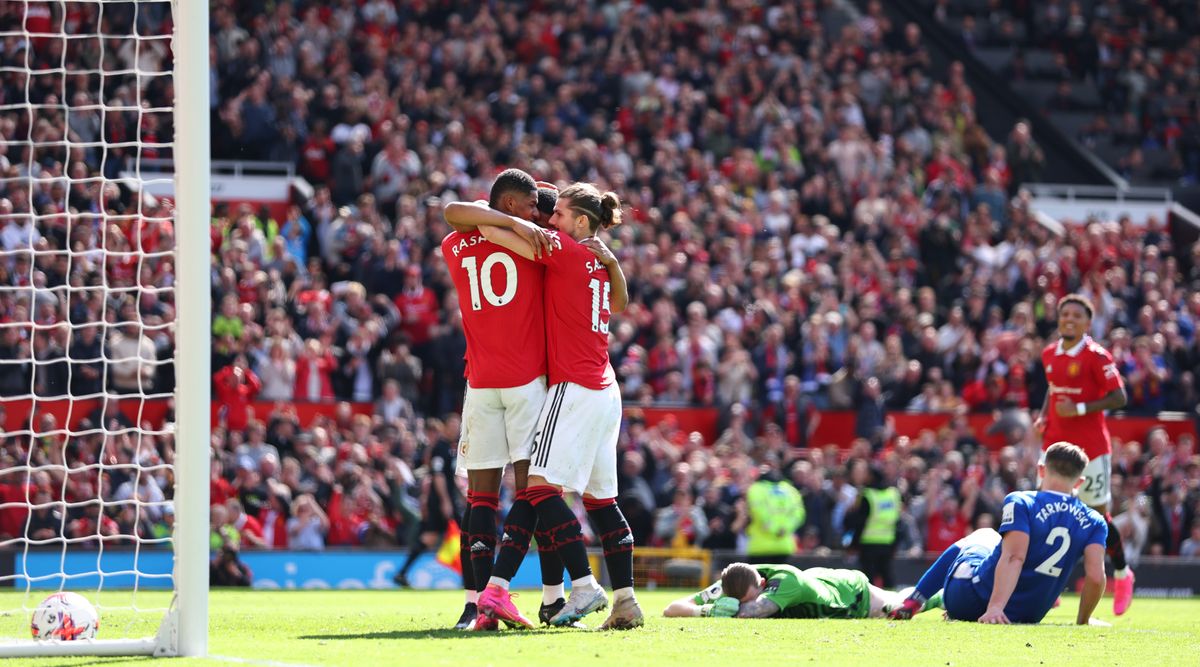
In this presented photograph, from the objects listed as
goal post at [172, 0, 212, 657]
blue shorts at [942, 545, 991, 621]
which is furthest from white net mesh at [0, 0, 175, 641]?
blue shorts at [942, 545, 991, 621]

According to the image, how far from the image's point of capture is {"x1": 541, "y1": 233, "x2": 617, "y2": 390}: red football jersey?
9.02m

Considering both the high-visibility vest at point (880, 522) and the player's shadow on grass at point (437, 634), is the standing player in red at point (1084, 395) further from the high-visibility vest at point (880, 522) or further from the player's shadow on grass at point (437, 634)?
the high-visibility vest at point (880, 522)

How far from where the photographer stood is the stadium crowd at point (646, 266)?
19562 mm

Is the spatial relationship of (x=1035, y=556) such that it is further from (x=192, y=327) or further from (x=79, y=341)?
(x=79, y=341)

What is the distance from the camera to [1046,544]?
10422 millimetres

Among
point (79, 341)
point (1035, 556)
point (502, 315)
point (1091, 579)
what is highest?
point (79, 341)

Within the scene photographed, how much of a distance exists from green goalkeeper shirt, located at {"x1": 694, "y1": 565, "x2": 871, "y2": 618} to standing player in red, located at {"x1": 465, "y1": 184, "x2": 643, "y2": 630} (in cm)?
199

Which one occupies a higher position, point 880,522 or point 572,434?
point 572,434

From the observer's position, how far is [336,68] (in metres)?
25.4

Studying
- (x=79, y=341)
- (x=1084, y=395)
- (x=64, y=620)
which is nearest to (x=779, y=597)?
(x=1084, y=395)

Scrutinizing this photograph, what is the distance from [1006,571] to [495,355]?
3513mm

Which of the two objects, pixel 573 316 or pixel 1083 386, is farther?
pixel 1083 386

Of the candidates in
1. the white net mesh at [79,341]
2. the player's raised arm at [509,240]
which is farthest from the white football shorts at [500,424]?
the white net mesh at [79,341]

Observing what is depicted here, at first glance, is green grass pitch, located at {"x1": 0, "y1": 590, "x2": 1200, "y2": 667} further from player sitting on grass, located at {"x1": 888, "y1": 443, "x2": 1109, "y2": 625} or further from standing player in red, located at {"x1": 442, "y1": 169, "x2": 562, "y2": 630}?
standing player in red, located at {"x1": 442, "y1": 169, "x2": 562, "y2": 630}
